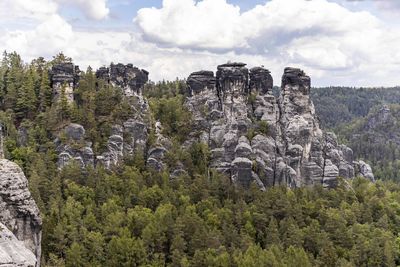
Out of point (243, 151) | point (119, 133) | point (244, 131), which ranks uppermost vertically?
point (244, 131)

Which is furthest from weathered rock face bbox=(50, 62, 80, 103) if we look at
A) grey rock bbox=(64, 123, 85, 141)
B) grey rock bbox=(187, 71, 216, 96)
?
grey rock bbox=(187, 71, 216, 96)

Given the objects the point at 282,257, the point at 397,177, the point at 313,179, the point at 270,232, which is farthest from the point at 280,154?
the point at 397,177

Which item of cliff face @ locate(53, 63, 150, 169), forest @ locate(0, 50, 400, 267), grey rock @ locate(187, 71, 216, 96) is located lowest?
forest @ locate(0, 50, 400, 267)

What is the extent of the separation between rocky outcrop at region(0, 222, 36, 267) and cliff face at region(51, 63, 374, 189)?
42520mm

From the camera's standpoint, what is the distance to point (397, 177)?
178 metres

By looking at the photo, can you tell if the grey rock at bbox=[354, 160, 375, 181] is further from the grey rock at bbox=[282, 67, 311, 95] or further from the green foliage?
the green foliage

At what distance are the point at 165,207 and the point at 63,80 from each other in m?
31.3

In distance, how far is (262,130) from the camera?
8344cm

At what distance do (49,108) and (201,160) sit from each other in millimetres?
26032

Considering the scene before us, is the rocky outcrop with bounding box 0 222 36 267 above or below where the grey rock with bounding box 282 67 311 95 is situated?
below

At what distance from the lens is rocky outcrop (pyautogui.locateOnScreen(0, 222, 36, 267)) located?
26.4 metres

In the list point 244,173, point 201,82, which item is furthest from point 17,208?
point 201,82

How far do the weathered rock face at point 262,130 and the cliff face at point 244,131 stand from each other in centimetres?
16

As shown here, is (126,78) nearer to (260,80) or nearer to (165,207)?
(260,80)
